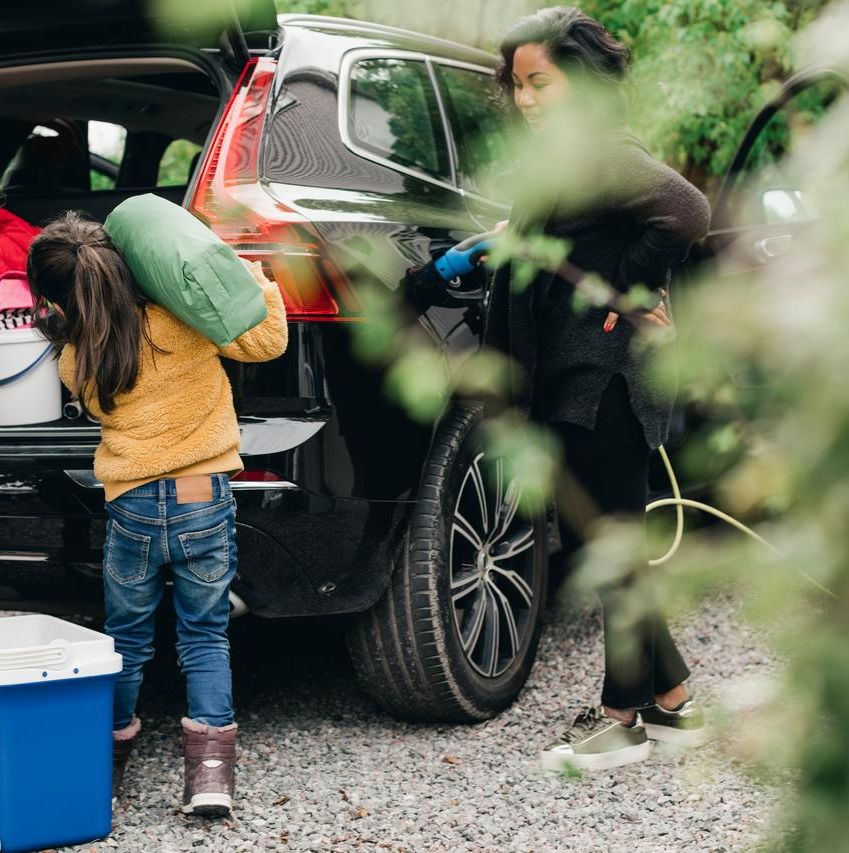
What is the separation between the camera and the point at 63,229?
2.77 meters

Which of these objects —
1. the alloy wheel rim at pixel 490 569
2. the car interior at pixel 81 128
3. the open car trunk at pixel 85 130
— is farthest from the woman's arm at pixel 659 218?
the car interior at pixel 81 128

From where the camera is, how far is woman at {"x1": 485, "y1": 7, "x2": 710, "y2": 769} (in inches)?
110

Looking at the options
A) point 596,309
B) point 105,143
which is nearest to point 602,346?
point 596,309

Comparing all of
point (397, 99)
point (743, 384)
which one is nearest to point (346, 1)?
point (397, 99)

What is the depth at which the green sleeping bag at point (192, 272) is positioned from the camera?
2660mm

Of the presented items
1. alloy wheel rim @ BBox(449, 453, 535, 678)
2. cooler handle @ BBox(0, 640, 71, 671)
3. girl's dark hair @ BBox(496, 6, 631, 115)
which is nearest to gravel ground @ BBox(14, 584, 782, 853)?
alloy wheel rim @ BBox(449, 453, 535, 678)

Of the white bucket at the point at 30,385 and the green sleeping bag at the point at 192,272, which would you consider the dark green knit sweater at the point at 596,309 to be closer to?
the green sleeping bag at the point at 192,272

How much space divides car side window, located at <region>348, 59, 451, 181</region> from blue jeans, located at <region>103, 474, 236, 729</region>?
1074 mm

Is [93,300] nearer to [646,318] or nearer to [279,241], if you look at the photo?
[279,241]

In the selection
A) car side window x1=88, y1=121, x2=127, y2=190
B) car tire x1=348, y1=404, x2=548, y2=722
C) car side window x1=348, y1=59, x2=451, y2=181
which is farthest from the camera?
car side window x1=88, y1=121, x2=127, y2=190

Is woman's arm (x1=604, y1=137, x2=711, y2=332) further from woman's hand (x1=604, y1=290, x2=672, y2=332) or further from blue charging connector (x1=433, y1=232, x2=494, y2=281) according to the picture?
blue charging connector (x1=433, y1=232, x2=494, y2=281)

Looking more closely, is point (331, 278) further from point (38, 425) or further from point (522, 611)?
point (522, 611)

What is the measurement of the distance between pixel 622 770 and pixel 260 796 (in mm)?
879

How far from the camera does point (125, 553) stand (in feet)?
9.26
